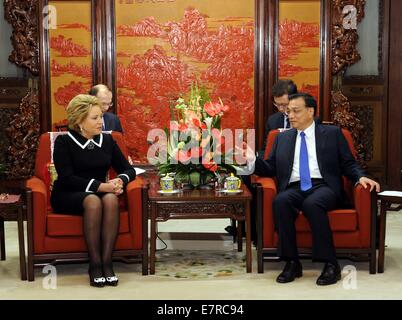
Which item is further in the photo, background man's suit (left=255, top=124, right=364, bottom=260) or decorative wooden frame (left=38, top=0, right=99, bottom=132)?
decorative wooden frame (left=38, top=0, right=99, bottom=132)

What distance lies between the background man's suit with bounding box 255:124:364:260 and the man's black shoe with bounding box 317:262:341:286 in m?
0.06

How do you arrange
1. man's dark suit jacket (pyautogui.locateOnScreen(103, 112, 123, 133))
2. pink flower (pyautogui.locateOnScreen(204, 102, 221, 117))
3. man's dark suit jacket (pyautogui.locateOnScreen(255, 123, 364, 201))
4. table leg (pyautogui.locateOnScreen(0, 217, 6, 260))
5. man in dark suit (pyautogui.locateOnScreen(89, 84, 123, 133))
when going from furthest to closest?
man's dark suit jacket (pyautogui.locateOnScreen(103, 112, 123, 133))
man in dark suit (pyautogui.locateOnScreen(89, 84, 123, 133))
table leg (pyautogui.locateOnScreen(0, 217, 6, 260))
pink flower (pyautogui.locateOnScreen(204, 102, 221, 117))
man's dark suit jacket (pyautogui.locateOnScreen(255, 123, 364, 201))

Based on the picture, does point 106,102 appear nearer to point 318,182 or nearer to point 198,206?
point 198,206

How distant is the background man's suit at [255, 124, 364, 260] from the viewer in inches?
162

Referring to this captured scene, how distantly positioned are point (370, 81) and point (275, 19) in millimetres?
1078

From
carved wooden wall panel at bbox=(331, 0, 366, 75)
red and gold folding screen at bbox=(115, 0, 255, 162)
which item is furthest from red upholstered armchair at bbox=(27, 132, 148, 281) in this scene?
carved wooden wall panel at bbox=(331, 0, 366, 75)

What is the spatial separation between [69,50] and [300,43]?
2.13m

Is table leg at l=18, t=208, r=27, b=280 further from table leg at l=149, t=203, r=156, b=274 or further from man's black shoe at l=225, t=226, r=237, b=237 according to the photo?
man's black shoe at l=225, t=226, r=237, b=237

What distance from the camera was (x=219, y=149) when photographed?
4.48 m

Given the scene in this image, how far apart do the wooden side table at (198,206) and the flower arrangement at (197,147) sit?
0.24m

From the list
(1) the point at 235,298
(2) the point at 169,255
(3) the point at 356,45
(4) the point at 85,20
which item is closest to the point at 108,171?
(2) the point at 169,255

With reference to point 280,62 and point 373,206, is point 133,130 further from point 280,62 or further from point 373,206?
point 373,206

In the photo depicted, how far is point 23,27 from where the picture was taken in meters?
6.34

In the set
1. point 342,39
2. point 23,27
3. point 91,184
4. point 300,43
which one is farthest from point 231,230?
point 23,27
